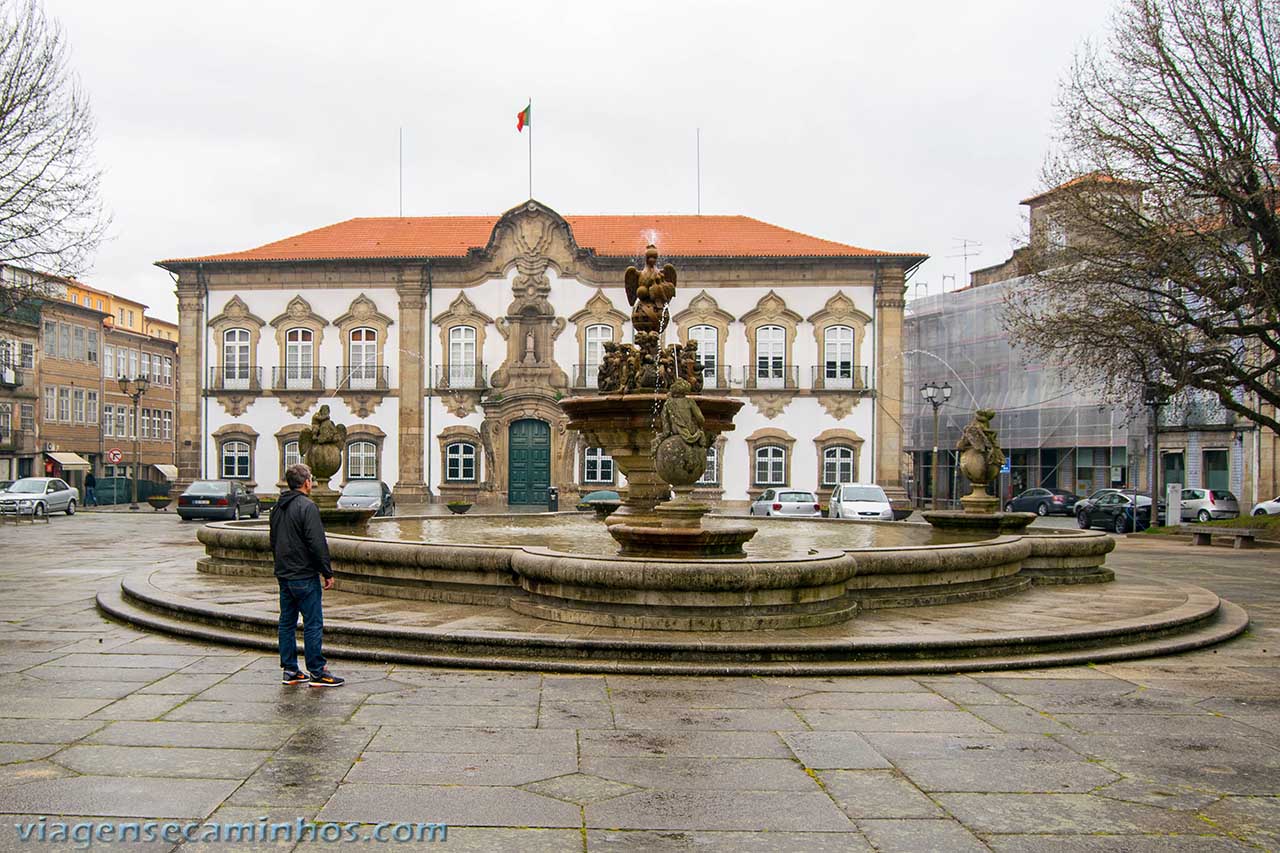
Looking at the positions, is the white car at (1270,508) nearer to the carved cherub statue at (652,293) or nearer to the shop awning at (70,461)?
the carved cherub statue at (652,293)

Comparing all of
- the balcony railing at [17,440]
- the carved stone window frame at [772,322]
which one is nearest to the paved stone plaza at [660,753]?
the carved stone window frame at [772,322]

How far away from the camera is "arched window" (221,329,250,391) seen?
45.2m

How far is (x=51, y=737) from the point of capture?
6.27 meters

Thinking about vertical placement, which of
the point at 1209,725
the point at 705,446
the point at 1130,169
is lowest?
the point at 1209,725

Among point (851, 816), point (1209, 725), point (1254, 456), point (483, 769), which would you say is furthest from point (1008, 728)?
point (1254, 456)

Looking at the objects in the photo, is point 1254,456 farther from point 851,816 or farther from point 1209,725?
→ point 851,816

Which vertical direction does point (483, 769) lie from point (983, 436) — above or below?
below

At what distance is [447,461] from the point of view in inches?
1748

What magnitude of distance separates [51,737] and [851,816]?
423 centimetres

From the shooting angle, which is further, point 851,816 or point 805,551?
point 805,551

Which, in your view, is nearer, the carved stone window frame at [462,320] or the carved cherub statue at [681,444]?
the carved cherub statue at [681,444]

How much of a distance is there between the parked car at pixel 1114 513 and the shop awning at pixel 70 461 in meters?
47.8

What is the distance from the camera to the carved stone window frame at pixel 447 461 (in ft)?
144

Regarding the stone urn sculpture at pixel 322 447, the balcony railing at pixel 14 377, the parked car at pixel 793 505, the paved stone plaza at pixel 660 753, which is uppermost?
the balcony railing at pixel 14 377
